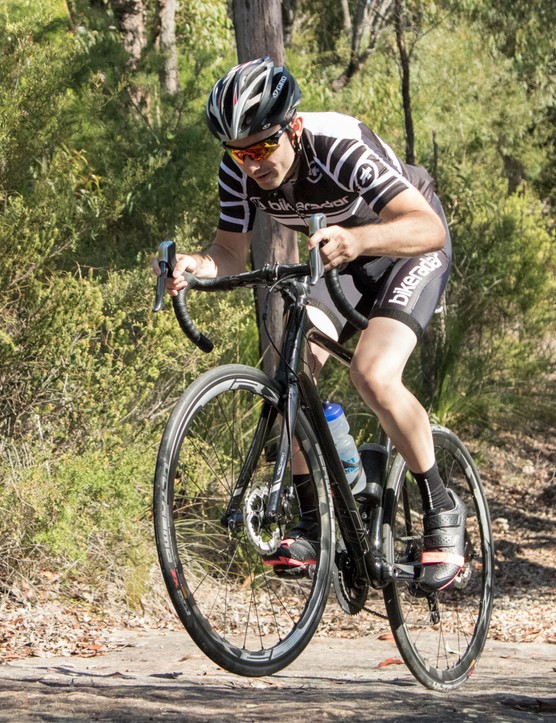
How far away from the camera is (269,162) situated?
3234 mm

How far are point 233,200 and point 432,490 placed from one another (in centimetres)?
128

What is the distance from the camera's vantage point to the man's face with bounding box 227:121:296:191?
3.13m

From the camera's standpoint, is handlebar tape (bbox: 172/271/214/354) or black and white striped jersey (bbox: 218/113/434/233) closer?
handlebar tape (bbox: 172/271/214/354)

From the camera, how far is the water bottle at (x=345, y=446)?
3.44 meters

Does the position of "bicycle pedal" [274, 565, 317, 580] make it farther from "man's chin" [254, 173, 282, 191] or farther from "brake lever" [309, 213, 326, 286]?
"man's chin" [254, 173, 282, 191]

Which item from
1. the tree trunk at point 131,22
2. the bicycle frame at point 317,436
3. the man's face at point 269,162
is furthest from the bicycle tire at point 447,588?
the tree trunk at point 131,22

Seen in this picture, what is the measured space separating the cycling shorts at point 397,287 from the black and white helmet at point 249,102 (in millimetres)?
734

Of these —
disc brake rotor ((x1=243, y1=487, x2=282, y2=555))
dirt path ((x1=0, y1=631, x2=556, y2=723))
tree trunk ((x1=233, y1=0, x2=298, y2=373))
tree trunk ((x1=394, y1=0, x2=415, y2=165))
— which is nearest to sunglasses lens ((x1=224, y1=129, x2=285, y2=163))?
disc brake rotor ((x1=243, y1=487, x2=282, y2=555))

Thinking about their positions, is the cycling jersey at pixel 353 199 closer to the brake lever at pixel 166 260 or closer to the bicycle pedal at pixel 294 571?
the brake lever at pixel 166 260

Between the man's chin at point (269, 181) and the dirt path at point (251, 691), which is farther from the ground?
the man's chin at point (269, 181)

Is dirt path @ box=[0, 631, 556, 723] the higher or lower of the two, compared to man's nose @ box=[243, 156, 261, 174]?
lower

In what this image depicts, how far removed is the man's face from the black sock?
1.18 metres

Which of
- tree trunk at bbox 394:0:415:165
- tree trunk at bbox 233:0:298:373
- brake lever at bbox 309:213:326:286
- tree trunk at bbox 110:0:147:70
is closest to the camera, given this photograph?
brake lever at bbox 309:213:326:286

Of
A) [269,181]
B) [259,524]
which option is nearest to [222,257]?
[269,181]
